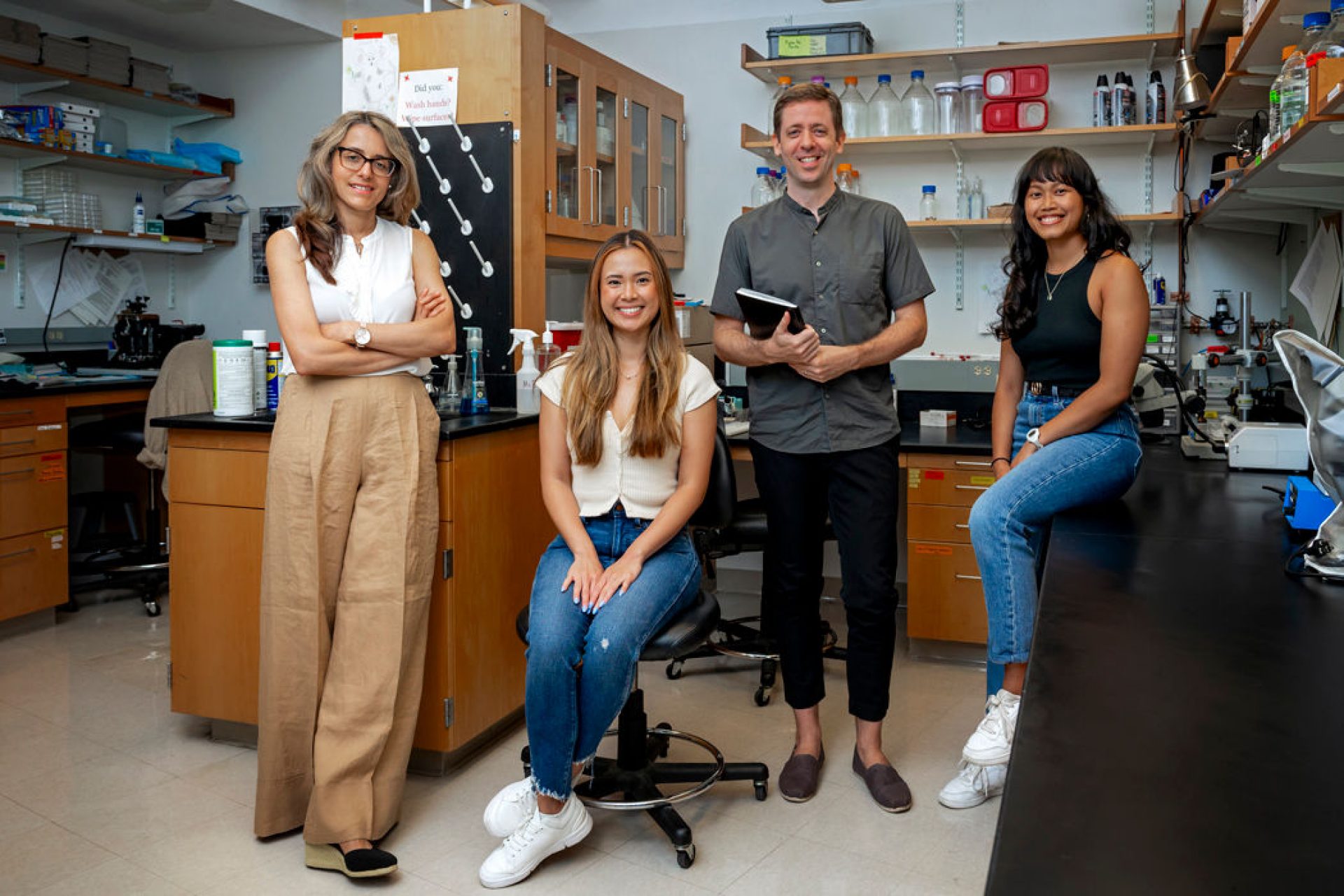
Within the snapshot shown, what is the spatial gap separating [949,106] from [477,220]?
185 centimetres

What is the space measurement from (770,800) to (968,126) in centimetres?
259

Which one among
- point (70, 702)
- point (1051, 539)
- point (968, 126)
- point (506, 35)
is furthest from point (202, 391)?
point (1051, 539)

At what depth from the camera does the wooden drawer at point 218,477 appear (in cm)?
263

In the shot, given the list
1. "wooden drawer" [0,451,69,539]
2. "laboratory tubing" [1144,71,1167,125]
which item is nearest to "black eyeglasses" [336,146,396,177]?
"wooden drawer" [0,451,69,539]

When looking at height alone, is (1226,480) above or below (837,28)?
below

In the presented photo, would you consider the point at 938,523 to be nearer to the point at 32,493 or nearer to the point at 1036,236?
the point at 1036,236

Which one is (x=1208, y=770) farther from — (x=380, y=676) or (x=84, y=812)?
(x=84, y=812)

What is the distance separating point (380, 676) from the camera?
2.28m

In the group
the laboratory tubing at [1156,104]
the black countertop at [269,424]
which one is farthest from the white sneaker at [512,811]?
the laboratory tubing at [1156,104]

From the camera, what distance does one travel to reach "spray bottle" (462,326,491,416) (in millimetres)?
2988

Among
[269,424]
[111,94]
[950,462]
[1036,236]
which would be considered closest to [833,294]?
[1036,236]

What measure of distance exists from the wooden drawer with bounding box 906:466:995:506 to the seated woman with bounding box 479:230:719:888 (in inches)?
52.0

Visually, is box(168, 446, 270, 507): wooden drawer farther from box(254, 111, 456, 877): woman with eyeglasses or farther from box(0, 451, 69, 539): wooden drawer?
box(0, 451, 69, 539): wooden drawer

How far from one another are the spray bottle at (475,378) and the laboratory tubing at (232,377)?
21.3 inches
